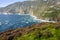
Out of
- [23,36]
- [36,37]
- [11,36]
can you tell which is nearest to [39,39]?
[36,37]

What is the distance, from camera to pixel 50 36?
26141 millimetres

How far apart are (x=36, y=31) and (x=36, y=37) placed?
1.62 metres

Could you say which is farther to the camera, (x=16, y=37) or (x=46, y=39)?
(x=16, y=37)

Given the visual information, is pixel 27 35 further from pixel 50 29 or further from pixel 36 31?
pixel 50 29

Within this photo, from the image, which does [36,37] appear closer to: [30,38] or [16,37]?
[30,38]

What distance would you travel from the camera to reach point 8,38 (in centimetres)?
2811

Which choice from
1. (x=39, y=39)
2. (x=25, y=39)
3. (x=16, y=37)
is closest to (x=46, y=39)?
(x=39, y=39)

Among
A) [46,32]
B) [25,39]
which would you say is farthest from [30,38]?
[46,32]

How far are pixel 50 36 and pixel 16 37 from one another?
180 inches

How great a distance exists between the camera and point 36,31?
27750 millimetres

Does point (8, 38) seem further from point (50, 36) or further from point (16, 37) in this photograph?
point (50, 36)

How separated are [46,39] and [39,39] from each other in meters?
0.86

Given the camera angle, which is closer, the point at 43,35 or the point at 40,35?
the point at 43,35

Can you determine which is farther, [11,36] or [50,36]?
[11,36]
